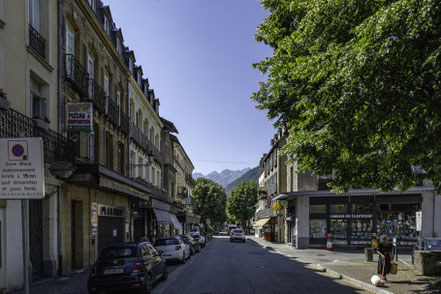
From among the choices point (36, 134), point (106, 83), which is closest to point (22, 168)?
point (36, 134)

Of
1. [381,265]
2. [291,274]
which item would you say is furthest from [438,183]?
[291,274]

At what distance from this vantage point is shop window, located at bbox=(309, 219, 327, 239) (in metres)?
28.8

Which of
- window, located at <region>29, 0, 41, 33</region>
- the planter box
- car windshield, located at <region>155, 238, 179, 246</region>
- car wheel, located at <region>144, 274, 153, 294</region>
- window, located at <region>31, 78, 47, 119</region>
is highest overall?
window, located at <region>29, 0, 41, 33</region>

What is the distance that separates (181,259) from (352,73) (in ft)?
45.3

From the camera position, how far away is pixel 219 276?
1345 centimetres

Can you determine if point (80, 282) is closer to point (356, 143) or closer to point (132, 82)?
point (356, 143)

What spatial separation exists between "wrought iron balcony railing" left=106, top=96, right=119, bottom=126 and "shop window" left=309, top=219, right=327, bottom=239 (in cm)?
1714

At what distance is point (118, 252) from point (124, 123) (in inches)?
530

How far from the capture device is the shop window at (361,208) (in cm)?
2822

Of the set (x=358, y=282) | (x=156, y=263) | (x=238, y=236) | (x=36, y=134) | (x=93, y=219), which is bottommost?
(x=238, y=236)

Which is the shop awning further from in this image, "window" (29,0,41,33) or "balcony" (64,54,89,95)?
"window" (29,0,41,33)

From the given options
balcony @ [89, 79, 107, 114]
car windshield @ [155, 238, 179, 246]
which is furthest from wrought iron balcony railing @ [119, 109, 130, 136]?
car windshield @ [155, 238, 179, 246]

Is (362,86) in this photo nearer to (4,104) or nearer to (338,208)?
(4,104)

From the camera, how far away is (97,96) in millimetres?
17453
